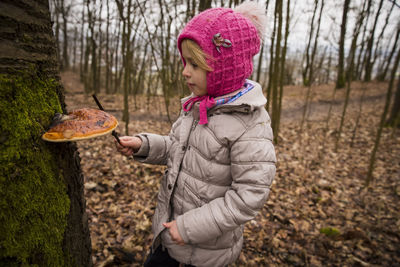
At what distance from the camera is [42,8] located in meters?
1.04

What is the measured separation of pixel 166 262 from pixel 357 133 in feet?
29.3

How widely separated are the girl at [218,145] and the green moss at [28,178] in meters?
0.66

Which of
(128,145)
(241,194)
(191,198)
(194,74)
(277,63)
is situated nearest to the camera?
(241,194)

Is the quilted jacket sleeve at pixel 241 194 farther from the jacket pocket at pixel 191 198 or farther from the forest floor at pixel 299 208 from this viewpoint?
the forest floor at pixel 299 208

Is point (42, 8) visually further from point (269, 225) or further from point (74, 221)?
point (269, 225)

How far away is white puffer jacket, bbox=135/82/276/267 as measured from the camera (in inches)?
52.9

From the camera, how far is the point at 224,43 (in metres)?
1.37

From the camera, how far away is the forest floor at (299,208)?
9.33 feet

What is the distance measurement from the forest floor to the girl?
1.53m

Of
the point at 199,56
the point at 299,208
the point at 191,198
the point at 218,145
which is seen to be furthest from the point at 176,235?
the point at 299,208

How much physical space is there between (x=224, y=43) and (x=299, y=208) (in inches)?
144

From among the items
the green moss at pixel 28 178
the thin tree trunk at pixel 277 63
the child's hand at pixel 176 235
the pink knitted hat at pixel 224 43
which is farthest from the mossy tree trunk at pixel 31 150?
the thin tree trunk at pixel 277 63

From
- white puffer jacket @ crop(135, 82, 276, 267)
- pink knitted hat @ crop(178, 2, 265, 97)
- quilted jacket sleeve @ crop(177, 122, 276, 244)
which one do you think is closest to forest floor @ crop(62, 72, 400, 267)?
white puffer jacket @ crop(135, 82, 276, 267)

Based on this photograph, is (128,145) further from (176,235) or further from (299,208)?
(299,208)
